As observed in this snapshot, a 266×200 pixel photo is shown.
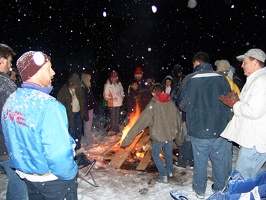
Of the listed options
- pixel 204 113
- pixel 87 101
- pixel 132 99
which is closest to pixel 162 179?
pixel 204 113

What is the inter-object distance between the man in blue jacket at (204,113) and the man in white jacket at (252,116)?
444mm

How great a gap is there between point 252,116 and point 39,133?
295cm

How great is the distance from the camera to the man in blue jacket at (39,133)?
2215 millimetres

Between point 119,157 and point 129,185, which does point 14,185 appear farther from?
point 119,157

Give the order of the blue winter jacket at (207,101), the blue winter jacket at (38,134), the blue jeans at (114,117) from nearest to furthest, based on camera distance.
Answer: the blue winter jacket at (38,134) → the blue winter jacket at (207,101) → the blue jeans at (114,117)

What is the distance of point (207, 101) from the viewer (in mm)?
4215

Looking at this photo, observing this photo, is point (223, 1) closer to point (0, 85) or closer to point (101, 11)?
point (101, 11)

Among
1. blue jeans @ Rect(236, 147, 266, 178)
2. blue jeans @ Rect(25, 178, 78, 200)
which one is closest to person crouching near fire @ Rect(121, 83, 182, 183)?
blue jeans @ Rect(236, 147, 266, 178)

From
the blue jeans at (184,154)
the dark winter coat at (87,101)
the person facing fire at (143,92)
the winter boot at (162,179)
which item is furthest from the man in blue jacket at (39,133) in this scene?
the person facing fire at (143,92)

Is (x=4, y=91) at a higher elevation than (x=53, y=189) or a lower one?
higher

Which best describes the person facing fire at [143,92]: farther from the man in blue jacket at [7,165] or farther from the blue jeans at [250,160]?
the man in blue jacket at [7,165]

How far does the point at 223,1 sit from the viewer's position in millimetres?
29297

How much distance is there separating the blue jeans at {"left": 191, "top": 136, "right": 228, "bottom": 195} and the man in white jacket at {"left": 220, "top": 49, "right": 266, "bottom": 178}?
57 cm

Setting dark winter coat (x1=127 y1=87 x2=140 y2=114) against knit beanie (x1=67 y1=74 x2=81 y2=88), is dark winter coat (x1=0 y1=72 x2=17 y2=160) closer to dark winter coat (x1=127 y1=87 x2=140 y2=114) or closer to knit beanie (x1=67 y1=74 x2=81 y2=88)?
knit beanie (x1=67 y1=74 x2=81 y2=88)
